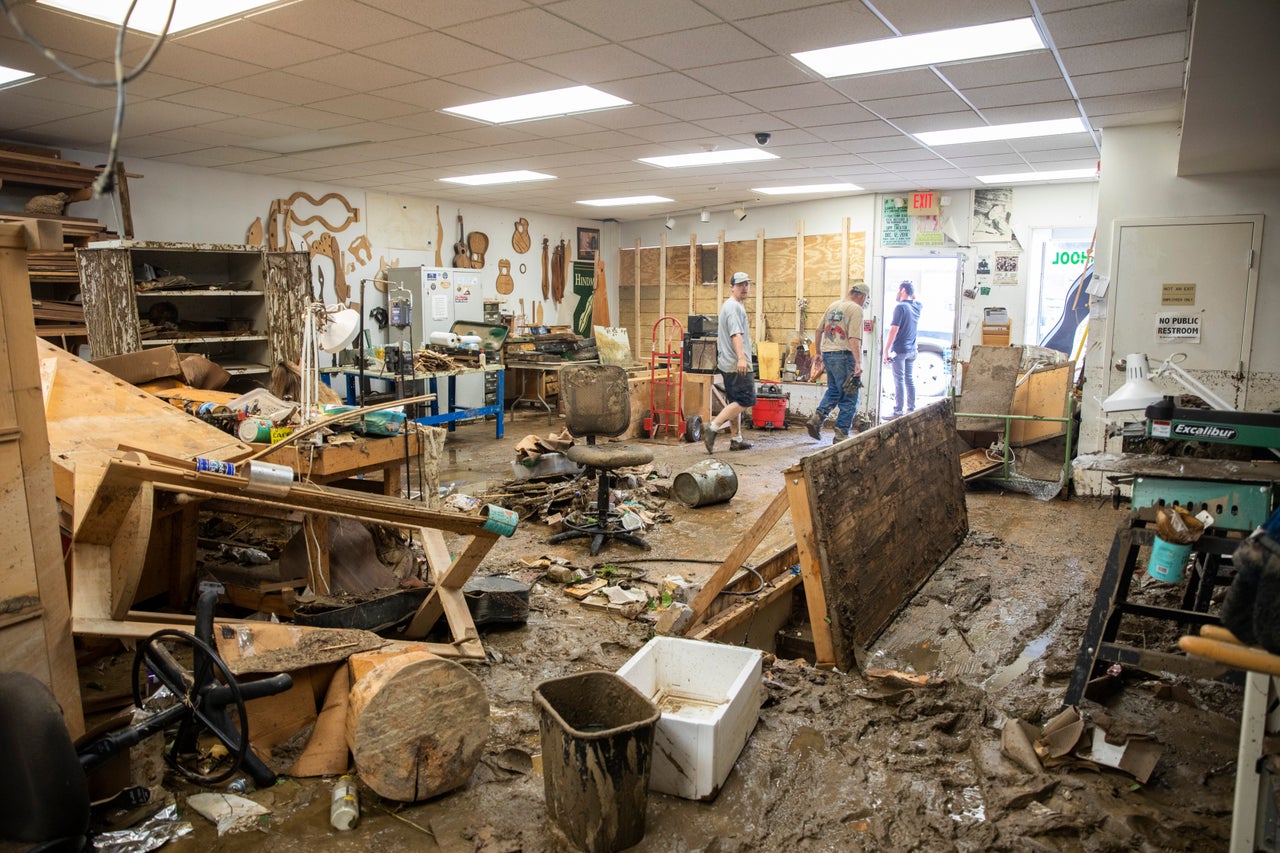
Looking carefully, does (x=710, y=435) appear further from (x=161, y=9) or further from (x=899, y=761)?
(x=161, y=9)

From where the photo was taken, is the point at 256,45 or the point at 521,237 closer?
the point at 256,45

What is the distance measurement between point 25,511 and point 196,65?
3.23 meters

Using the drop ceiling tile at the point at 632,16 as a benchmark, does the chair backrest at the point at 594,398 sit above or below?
below

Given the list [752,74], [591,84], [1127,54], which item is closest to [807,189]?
[752,74]

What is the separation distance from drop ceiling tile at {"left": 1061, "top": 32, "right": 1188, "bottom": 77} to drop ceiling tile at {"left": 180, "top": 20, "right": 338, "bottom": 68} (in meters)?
3.97

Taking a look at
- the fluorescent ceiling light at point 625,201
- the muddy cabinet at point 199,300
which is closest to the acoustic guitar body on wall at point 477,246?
the fluorescent ceiling light at point 625,201

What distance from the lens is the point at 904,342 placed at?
9367mm

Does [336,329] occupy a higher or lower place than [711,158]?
lower

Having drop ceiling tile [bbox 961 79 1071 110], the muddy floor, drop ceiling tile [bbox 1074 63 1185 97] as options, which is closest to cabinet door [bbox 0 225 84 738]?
the muddy floor

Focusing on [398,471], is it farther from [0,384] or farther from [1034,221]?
[1034,221]

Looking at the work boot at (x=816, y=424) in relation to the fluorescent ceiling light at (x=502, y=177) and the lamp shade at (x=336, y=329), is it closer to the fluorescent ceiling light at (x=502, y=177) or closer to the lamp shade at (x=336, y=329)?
the fluorescent ceiling light at (x=502, y=177)

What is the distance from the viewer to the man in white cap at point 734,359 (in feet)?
26.0

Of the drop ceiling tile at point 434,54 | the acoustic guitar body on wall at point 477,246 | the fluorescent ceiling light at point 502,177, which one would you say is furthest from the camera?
the acoustic guitar body on wall at point 477,246

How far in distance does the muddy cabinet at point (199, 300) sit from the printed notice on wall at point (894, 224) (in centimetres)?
658
